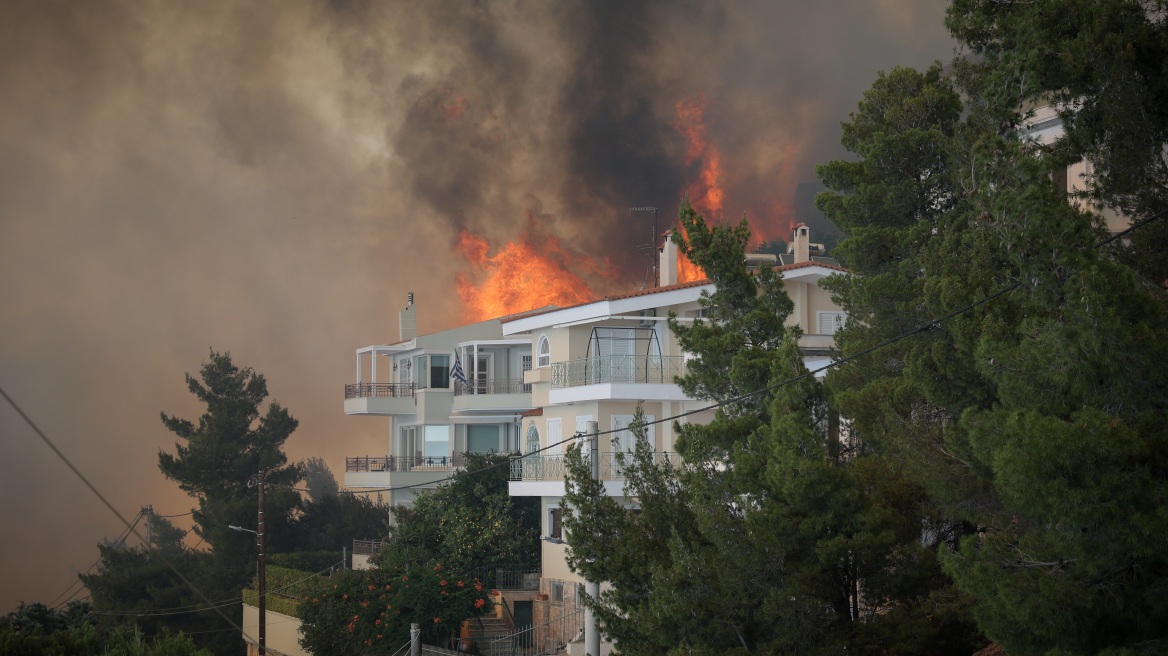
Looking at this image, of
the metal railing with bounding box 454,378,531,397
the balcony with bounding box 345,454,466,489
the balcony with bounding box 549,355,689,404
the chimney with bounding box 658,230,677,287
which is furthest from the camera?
the balcony with bounding box 345,454,466,489

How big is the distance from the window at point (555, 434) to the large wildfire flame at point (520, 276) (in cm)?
3339

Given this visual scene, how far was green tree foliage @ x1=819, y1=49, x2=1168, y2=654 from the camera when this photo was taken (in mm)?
11859

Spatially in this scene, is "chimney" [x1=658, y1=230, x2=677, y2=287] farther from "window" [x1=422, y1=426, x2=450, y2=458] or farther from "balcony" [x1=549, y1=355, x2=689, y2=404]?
"window" [x1=422, y1=426, x2=450, y2=458]

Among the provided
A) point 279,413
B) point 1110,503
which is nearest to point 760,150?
point 279,413

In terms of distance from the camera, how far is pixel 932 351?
16234 millimetres

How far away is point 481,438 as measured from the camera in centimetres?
→ 5372

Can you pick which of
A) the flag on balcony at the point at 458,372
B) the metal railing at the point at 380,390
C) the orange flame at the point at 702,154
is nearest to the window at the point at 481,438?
the flag on balcony at the point at 458,372

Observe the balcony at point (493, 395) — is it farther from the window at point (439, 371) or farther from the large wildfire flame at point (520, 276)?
the large wildfire flame at point (520, 276)

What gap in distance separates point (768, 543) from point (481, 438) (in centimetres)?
3571

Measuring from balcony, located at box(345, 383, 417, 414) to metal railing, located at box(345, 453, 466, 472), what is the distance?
2305 mm

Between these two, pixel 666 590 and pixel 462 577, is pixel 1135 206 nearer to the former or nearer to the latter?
pixel 666 590

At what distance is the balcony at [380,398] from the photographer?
56188 millimetres

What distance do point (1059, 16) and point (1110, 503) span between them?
18.1 feet

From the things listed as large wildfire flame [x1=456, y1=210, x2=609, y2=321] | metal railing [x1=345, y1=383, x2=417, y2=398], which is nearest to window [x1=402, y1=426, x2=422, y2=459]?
metal railing [x1=345, y1=383, x2=417, y2=398]
